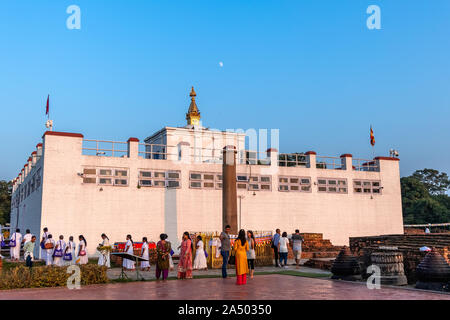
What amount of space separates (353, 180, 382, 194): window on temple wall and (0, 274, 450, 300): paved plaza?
22.5 meters

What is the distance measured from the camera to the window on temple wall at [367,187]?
35125 millimetres

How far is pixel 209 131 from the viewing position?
48062mm

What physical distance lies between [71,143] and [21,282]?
15.8 m

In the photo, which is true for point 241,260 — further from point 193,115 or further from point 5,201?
point 5,201

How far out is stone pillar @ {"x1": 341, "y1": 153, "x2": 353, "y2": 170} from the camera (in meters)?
35.3

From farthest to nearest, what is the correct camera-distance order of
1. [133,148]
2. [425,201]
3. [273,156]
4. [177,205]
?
1. [425,201]
2. [273,156]
3. [177,205]
4. [133,148]

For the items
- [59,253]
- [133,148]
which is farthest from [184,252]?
[133,148]

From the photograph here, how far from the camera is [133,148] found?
29188 millimetres

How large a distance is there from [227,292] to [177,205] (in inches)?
724

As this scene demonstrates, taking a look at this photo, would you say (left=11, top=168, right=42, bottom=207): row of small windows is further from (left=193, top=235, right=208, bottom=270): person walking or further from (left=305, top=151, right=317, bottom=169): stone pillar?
(left=305, top=151, right=317, bottom=169): stone pillar

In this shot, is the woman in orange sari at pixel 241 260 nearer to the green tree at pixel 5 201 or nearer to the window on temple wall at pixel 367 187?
the window on temple wall at pixel 367 187

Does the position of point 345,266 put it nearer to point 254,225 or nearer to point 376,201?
point 254,225

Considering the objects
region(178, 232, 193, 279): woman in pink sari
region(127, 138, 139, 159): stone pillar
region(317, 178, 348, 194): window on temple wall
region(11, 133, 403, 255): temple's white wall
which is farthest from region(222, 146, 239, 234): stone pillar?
region(317, 178, 348, 194): window on temple wall
